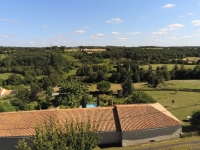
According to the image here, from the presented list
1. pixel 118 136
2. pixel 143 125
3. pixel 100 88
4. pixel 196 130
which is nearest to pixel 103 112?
pixel 118 136

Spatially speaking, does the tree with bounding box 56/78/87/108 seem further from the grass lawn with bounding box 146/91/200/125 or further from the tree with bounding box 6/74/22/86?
the tree with bounding box 6/74/22/86

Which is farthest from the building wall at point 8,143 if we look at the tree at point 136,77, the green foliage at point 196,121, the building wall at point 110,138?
the tree at point 136,77

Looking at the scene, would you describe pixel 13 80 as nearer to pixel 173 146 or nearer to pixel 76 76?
pixel 76 76

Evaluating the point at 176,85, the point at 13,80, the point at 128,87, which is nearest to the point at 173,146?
the point at 128,87

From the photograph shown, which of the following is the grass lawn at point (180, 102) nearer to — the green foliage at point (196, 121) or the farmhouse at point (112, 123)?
the green foliage at point (196, 121)

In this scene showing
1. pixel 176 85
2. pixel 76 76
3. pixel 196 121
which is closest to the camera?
pixel 196 121

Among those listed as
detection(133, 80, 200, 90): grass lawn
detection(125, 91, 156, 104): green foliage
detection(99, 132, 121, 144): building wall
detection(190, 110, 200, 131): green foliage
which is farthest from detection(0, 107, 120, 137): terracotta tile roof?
detection(133, 80, 200, 90): grass lawn
